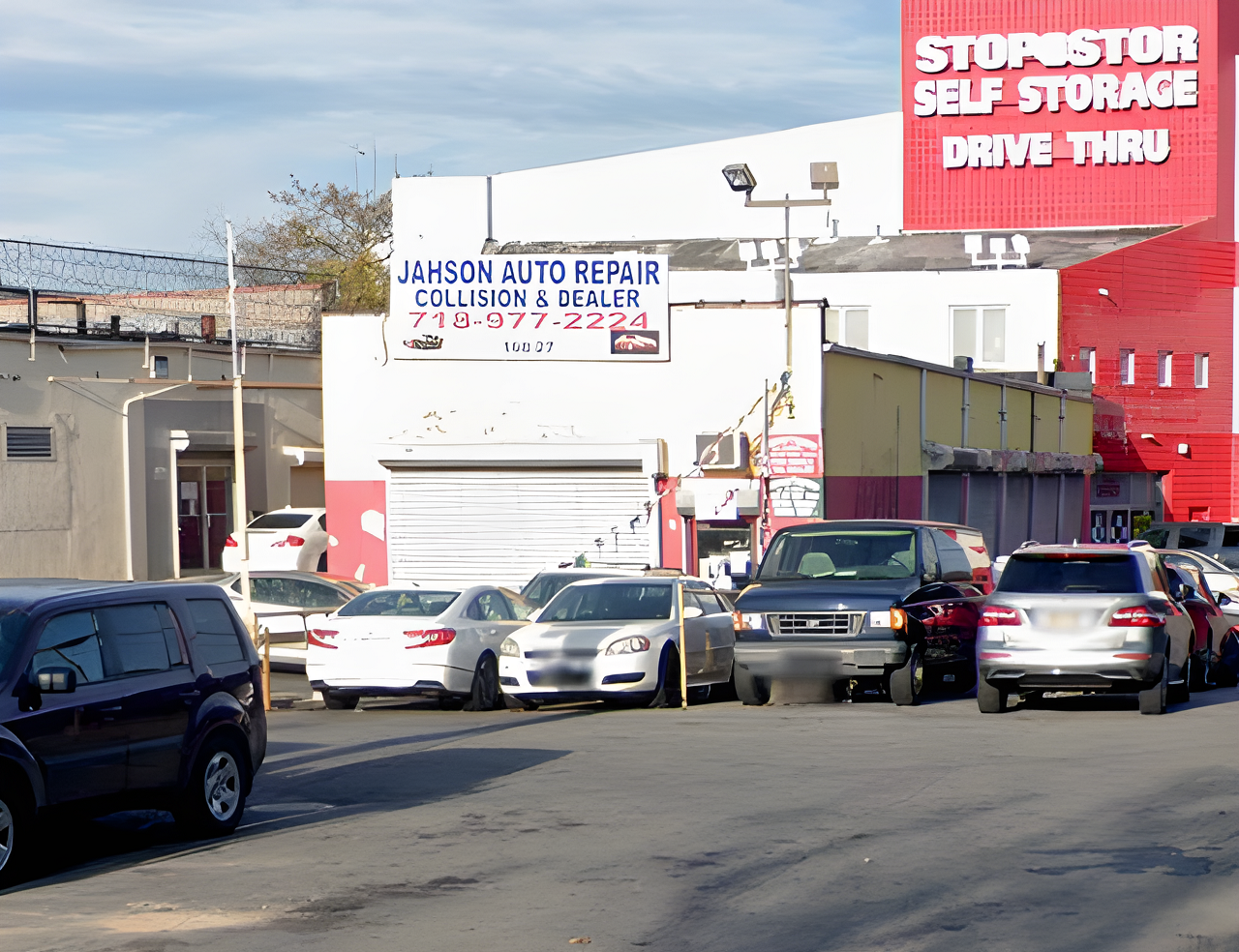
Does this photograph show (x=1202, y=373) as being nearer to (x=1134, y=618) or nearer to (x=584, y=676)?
(x=1134, y=618)

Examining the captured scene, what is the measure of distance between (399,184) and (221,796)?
4417cm

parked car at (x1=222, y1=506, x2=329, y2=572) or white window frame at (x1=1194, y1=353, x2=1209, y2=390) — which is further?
white window frame at (x1=1194, y1=353, x2=1209, y2=390)

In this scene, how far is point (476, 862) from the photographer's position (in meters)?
9.20

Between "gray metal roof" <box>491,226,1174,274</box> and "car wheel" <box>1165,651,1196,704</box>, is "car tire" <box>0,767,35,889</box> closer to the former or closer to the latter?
"car wheel" <box>1165,651,1196,704</box>

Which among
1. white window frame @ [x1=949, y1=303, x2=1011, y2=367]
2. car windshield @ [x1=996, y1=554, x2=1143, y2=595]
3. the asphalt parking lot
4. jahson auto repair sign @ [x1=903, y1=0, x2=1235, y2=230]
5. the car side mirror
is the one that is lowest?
the asphalt parking lot

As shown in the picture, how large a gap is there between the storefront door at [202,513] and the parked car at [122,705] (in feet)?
87.7

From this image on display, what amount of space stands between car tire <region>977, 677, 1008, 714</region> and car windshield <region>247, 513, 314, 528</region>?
18.5 metres

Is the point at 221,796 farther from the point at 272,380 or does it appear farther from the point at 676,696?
the point at 272,380

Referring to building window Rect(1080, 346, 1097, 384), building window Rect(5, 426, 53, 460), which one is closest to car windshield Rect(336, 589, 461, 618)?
building window Rect(5, 426, 53, 460)

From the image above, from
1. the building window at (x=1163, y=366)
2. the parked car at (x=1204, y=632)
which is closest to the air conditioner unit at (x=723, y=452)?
the parked car at (x=1204, y=632)

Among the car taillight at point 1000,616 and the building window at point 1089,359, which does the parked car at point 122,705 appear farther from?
the building window at point 1089,359

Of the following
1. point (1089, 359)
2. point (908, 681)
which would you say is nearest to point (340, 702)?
point (908, 681)

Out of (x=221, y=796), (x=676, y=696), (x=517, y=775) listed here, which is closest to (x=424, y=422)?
(x=676, y=696)

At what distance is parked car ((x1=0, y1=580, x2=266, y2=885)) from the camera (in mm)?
8688
